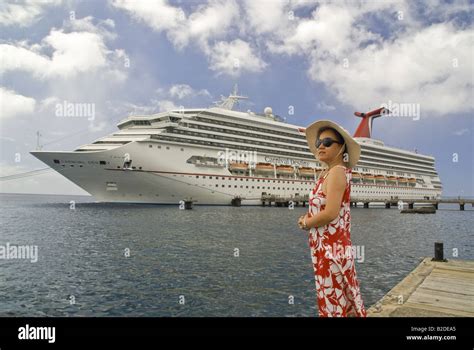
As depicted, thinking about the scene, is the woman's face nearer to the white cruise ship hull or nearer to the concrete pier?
the concrete pier

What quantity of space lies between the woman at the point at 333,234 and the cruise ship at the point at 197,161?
37305 mm

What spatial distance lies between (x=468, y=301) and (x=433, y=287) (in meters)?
0.95

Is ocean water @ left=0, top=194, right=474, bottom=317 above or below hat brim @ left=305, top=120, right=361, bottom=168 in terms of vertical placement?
below

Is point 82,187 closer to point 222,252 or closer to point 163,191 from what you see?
point 163,191

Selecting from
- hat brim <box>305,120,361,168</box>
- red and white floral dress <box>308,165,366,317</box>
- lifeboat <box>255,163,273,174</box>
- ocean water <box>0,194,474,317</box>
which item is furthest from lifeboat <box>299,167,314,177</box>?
red and white floral dress <box>308,165,366,317</box>

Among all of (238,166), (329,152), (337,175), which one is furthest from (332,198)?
(238,166)

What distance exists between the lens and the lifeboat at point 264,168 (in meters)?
51.0

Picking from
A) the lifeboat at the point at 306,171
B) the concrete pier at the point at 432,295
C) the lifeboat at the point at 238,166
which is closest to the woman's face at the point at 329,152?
the concrete pier at the point at 432,295

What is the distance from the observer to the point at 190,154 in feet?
143

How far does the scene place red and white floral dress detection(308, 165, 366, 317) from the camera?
2801 millimetres

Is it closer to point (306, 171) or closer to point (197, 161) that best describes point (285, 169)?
point (306, 171)

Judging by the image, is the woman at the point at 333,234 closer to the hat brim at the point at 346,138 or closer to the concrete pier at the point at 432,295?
the hat brim at the point at 346,138

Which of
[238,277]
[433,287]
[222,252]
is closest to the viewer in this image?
[433,287]
